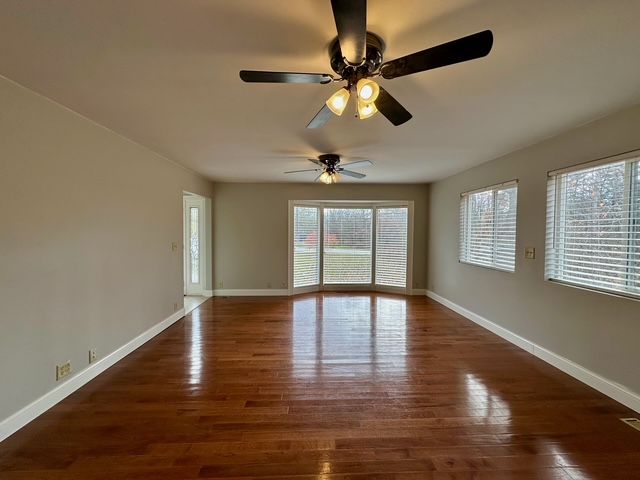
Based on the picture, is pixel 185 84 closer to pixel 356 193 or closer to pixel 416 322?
pixel 416 322

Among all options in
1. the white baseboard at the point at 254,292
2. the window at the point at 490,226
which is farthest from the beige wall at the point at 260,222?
the window at the point at 490,226

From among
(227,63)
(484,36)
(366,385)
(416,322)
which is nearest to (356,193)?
(416,322)

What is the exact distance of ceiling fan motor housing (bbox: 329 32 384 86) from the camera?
158 cm

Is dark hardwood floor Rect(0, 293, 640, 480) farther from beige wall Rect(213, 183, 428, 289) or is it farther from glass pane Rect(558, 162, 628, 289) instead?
beige wall Rect(213, 183, 428, 289)

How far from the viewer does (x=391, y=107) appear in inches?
73.9

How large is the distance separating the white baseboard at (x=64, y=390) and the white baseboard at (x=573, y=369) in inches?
179

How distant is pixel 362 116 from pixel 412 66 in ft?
1.44

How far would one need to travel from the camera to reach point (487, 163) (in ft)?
14.1

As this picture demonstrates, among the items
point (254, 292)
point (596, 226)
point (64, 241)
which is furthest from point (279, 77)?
point (254, 292)

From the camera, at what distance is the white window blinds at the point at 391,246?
6492 millimetres

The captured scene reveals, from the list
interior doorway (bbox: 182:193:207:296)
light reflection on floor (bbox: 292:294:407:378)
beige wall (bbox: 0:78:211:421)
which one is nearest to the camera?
beige wall (bbox: 0:78:211:421)

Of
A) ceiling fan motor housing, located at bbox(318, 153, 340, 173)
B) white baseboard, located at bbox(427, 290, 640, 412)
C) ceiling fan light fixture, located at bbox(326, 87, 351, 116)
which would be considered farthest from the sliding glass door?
ceiling fan light fixture, located at bbox(326, 87, 351, 116)

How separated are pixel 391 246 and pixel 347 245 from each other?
96 cm

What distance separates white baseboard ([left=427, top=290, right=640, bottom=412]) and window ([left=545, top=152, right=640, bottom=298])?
784mm
